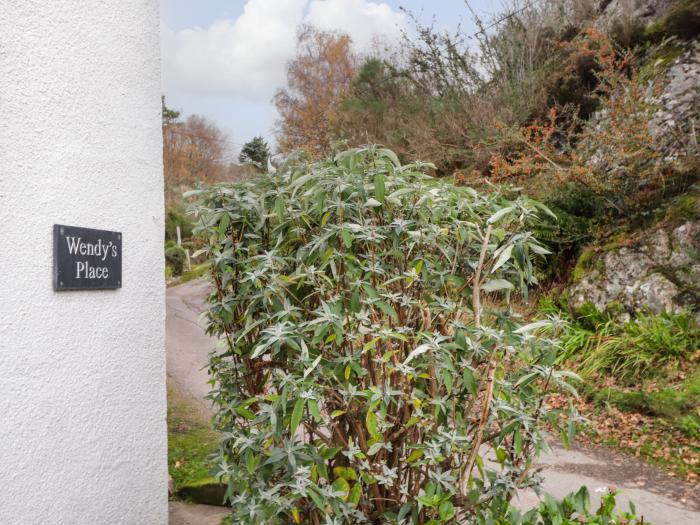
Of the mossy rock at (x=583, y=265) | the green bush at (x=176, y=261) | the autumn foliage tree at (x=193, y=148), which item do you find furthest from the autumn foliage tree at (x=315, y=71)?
the mossy rock at (x=583, y=265)

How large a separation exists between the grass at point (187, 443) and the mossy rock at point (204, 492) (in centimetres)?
3

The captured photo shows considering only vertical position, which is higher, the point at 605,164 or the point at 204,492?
the point at 605,164

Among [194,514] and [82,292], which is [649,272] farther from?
[82,292]

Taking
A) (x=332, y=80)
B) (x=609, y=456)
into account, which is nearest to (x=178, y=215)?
(x=332, y=80)

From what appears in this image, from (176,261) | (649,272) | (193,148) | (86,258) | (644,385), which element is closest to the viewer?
(86,258)

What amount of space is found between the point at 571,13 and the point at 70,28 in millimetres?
11545

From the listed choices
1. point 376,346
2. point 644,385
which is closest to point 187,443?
point 376,346

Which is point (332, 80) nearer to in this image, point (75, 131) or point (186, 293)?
point (186, 293)

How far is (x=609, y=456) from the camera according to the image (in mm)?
4734

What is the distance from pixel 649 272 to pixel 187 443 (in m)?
5.19

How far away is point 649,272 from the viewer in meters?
6.25

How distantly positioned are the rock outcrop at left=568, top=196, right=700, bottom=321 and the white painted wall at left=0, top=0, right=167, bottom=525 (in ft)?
17.6

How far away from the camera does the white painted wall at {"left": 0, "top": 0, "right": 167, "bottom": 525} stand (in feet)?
6.40

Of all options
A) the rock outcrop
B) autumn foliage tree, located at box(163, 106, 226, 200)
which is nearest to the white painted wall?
the rock outcrop
